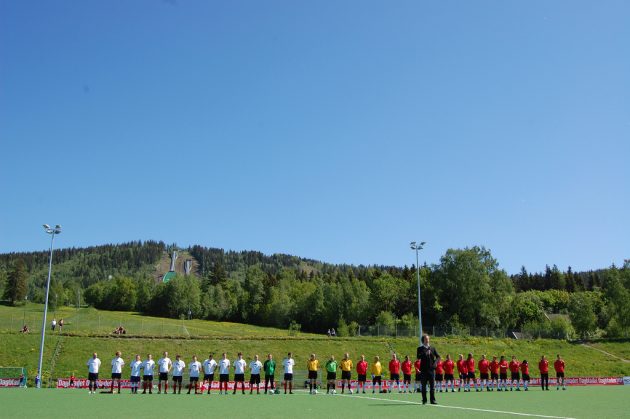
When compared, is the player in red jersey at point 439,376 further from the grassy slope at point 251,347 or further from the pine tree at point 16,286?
the pine tree at point 16,286

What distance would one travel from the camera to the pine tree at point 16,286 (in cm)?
13325

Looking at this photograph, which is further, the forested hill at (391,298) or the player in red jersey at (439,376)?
the forested hill at (391,298)

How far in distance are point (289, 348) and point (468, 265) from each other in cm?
4134

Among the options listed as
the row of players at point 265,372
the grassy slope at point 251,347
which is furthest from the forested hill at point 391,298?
the row of players at point 265,372

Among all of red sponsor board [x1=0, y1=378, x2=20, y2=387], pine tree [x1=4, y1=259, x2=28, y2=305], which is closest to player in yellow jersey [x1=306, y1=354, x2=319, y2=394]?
red sponsor board [x1=0, y1=378, x2=20, y2=387]

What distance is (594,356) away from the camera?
56562 millimetres

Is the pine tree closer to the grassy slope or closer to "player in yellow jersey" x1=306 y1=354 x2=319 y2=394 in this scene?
the grassy slope

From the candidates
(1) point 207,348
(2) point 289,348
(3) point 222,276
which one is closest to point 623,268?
(2) point 289,348

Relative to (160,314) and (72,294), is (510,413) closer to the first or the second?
(160,314)

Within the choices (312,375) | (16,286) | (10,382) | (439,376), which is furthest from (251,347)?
(16,286)

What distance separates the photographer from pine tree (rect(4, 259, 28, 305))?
13325 centimetres

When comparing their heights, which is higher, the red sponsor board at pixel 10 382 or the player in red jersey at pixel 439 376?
the player in red jersey at pixel 439 376

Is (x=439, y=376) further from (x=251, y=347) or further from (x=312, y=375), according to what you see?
(x=251, y=347)

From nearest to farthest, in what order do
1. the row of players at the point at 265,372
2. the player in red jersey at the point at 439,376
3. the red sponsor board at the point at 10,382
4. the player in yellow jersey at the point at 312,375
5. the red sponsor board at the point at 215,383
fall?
the row of players at the point at 265,372 < the player in yellow jersey at the point at 312,375 < the player in red jersey at the point at 439,376 < the red sponsor board at the point at 215,383 < the red sponsor board at the point at 10,382
